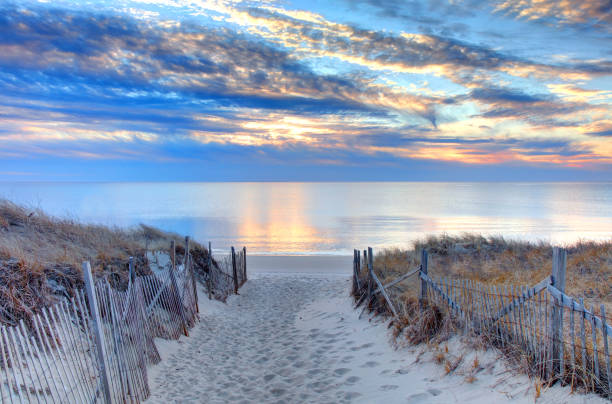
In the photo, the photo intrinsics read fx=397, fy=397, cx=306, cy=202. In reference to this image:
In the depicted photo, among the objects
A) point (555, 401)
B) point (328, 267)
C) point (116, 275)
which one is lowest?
point (328, 267)

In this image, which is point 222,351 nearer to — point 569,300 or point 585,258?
point 569,300

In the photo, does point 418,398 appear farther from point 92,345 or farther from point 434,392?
point 92,345

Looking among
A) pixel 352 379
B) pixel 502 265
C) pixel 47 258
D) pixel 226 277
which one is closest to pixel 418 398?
pixel 352 379

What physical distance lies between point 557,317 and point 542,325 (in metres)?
0.36

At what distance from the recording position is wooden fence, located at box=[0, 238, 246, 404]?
409cm

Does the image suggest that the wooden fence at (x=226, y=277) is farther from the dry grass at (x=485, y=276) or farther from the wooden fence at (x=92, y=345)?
the dry grass at (x=485, y=276)

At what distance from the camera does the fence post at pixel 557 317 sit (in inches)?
183

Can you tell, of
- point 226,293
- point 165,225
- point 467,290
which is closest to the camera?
point 467,290

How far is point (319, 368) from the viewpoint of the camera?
728 cm

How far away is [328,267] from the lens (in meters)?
21.1

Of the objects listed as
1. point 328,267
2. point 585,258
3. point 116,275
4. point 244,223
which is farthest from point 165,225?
point 585,258

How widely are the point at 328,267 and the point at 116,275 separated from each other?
13.6 metres

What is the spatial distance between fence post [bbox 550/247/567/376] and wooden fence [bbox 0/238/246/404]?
5.34 m

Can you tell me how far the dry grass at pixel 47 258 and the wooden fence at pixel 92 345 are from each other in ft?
1.55
